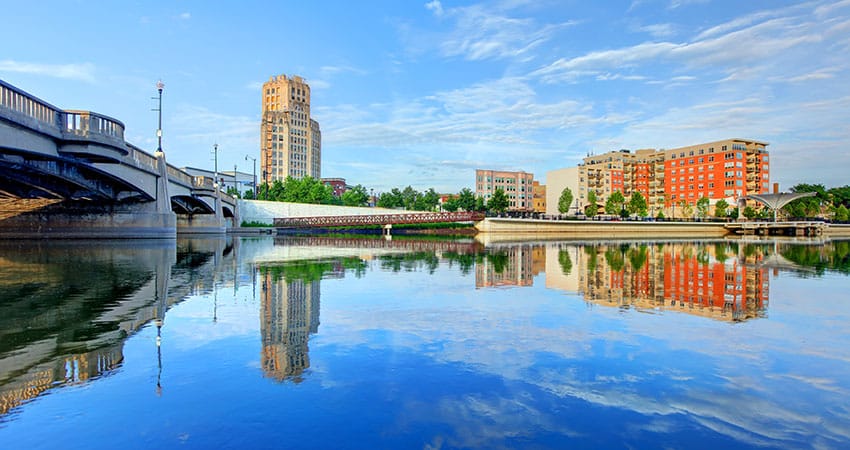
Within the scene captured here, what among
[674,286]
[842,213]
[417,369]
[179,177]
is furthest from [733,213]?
[417,369]

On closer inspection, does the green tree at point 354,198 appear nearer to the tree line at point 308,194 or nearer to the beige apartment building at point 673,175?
the tree line at point 308,194

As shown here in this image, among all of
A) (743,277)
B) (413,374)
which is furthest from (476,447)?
(743,277)

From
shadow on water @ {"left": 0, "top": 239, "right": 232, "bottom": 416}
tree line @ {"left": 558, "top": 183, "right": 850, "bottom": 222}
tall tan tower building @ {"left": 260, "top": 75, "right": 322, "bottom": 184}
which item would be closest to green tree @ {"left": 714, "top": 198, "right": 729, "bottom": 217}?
tree line @ {"left": 558, "top": 183, "right": 850, "bottom": 222}

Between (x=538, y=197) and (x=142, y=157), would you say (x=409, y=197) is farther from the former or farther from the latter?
(x=142, y=157)

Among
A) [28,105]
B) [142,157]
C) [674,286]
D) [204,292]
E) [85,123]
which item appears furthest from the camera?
[142,157]

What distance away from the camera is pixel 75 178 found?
34312 mm

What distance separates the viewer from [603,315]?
10914 millimetres

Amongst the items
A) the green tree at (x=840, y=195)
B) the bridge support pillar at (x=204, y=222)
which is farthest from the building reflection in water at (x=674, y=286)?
the green tree at (x=840, y=195)

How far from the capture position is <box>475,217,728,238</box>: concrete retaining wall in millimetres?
89812

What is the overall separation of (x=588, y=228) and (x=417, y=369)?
298 ft

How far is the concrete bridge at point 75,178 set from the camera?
1028 inches

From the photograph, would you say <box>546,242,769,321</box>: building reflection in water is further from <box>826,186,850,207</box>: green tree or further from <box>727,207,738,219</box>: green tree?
<box>826,186,850,207</box>: green tree

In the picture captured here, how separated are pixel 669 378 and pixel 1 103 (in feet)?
91.8

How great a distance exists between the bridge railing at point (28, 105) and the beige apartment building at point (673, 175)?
4926 inches
